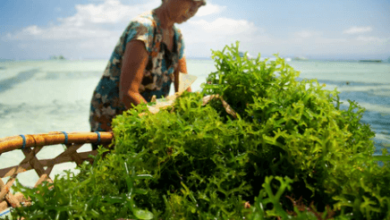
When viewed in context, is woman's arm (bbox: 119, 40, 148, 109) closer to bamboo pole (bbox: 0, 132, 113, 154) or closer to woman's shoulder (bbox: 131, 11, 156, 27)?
woman's shoulder (bbox: 131, 11, 156, 27)

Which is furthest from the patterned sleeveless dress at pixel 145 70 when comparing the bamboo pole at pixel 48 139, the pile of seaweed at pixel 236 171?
the pile of seaweed at pixel 236 171

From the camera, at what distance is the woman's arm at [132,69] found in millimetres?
1419

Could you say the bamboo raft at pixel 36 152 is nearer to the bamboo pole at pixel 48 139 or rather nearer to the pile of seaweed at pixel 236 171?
the bamboo pole at pixel 48 139

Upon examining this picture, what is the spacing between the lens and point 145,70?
1615 millimetres

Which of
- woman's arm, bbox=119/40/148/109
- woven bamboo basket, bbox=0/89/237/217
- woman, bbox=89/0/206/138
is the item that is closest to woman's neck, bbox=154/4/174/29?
woman, bbox=89/0/206/138

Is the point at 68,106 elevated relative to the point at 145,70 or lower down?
lower down

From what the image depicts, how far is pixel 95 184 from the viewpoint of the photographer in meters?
0.63

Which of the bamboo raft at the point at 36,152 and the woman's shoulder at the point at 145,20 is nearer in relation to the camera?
the bamboo raft at the point at 36,152

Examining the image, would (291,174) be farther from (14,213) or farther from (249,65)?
(14,213)

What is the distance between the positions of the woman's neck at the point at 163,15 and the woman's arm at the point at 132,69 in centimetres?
25

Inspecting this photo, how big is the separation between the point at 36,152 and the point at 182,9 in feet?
3.45

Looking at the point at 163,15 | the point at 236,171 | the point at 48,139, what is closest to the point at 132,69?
the point at 163,15

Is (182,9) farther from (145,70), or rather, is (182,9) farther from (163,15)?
(145,70)

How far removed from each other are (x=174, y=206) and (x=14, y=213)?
1.00ft
